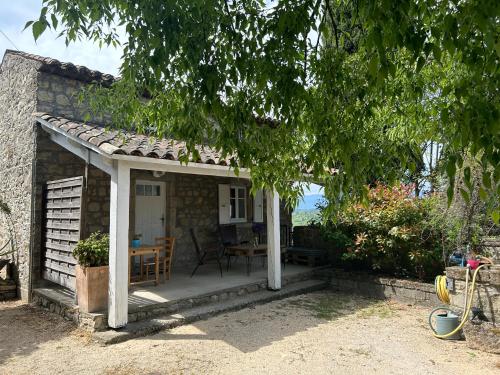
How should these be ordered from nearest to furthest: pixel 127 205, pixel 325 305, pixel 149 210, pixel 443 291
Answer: pixel 127 205, pixel 443 291, pixel 325 305, pixel 149 210

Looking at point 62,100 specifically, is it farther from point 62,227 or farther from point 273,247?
point 273,247

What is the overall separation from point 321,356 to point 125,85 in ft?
12.1

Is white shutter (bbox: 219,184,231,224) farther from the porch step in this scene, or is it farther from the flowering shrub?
the flowering shrub

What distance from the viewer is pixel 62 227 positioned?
620cm

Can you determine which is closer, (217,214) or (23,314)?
(23,314)

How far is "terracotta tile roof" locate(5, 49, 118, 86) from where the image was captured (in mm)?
7100

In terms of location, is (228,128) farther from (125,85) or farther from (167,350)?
(167,350)

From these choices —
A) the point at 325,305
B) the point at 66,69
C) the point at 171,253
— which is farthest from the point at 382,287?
the point at 66,69

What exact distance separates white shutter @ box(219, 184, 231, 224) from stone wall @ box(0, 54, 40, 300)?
14.7ft

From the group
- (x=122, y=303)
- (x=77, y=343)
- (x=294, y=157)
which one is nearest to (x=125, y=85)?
(x=294, y=157)

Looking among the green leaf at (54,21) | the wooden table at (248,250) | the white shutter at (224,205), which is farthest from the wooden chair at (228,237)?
the green leaf at (54,21)

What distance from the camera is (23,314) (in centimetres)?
632

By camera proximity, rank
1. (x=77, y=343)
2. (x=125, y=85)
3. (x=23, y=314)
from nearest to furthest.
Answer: (x=125, y=85)
(x=77, y=343)
(x=23, y=314)

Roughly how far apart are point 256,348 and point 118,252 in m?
2.20
